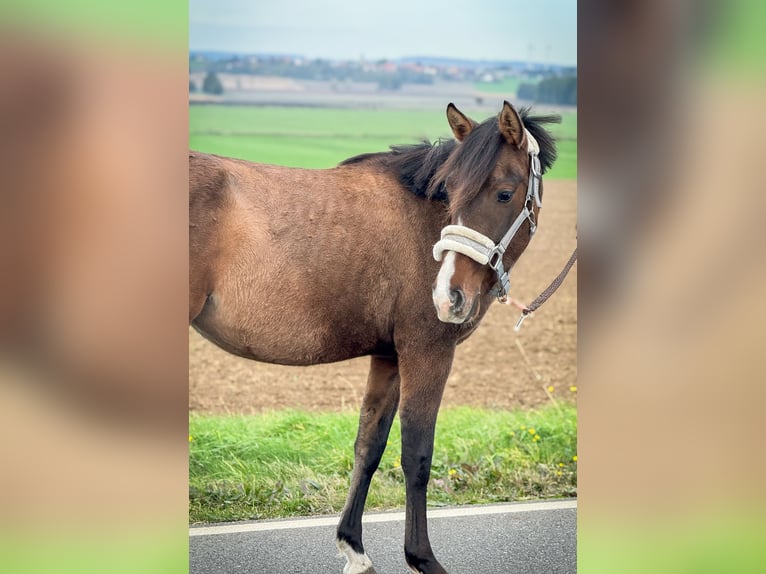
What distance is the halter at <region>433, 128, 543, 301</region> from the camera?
3.14 meters

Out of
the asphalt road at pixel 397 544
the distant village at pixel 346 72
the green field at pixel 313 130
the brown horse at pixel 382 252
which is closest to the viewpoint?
the brown horse at pixel 382 252

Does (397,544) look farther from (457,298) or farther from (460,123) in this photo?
(460,123)

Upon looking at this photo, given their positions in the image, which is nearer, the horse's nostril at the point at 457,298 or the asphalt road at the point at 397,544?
the horse's nostril at the point at 457,298

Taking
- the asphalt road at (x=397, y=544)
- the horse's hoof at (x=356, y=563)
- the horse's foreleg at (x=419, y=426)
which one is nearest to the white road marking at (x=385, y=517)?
the asphalt road at (x=397, y=544)

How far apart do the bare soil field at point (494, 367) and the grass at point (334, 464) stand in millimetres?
268

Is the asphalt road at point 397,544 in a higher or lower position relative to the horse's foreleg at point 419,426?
lower

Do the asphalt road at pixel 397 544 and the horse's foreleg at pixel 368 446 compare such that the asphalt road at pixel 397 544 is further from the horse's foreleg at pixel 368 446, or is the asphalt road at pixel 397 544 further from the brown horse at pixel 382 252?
the brown horse at pixel 382 252

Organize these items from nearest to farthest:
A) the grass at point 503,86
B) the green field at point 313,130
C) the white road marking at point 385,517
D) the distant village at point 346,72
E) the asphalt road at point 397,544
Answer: the asphalt road at point 397,544 < the white road marking at point 385,517 < the distant village at point 346,72 < the green field at point 313,130 < the grass at point 503,86

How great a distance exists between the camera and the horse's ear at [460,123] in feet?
10.9

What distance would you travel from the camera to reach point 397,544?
4.00 metres
